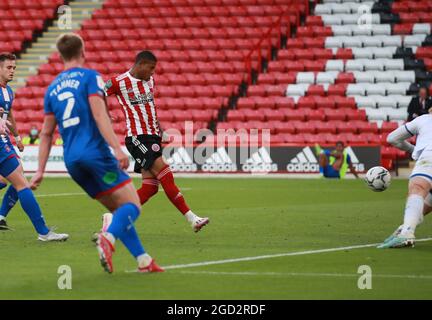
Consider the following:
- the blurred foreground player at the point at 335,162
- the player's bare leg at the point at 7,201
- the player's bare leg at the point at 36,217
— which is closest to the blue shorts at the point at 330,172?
the blurred foreground player at the point at 335,162

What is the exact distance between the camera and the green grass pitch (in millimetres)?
7473

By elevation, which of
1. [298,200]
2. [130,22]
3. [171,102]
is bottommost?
[298,200]

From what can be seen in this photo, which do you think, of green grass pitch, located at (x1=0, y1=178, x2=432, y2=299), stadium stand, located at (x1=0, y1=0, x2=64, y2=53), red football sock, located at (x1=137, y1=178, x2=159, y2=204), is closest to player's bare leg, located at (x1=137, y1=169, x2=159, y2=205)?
red football sock, located at (x1=137, y1=178, x2=159, y2=204)

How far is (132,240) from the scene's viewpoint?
814cm

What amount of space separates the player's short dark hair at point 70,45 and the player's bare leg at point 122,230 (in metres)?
1.22

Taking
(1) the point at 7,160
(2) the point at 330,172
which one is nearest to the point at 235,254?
(1) the point at 7,160

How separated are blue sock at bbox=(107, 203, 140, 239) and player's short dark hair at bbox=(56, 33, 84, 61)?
4.50 feet

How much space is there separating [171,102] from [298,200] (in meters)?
14.6

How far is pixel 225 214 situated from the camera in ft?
51.2

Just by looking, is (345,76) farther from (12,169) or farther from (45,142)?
(45,142)

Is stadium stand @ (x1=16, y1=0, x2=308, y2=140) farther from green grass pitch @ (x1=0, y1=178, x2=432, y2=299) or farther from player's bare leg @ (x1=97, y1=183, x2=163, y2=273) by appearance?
player's bare leg @ (x1=97, y1=183, x2=163, y2=273)

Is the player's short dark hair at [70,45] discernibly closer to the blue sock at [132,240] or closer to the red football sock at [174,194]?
the blue sock at [132,240]
